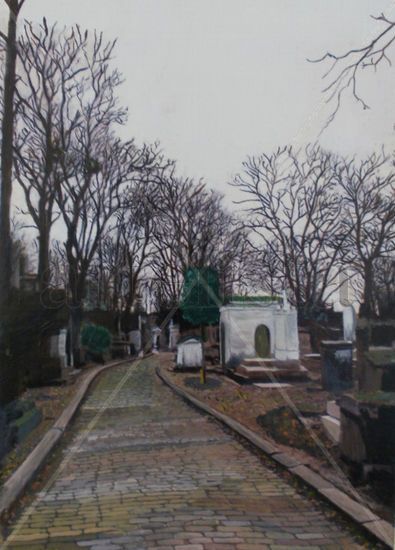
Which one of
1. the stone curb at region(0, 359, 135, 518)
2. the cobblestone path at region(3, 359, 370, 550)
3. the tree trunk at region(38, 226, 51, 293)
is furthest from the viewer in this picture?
the tree trunk at region(38, 226, 51, 293)

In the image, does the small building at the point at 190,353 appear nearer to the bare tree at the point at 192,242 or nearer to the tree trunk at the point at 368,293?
the bare tree at the point at 192,242

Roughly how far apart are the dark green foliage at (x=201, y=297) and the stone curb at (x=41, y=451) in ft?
0.93

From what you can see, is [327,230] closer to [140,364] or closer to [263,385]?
[263,385]

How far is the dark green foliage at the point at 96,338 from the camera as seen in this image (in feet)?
7.13

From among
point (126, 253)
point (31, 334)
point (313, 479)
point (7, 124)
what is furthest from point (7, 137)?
point (313, 479)

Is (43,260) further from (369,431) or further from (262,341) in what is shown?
(369,431)

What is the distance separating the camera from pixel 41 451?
2125 mm

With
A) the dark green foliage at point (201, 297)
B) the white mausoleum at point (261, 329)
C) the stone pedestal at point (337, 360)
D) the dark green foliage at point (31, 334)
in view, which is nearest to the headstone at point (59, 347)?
the dark green foliage at point (31, 334)

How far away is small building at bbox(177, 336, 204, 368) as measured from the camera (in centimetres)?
222

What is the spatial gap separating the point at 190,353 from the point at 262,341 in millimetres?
284

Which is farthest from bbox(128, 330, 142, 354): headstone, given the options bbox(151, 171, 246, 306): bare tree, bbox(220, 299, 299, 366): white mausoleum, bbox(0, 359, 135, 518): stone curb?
bbox(220, 299, 299, 366): white mausoleum

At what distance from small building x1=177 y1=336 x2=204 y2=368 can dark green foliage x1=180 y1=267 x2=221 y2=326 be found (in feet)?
0.24

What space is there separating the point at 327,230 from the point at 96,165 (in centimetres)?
89

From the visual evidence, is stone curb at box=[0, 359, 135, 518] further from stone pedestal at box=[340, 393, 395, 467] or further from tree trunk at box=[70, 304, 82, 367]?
stone pedestal at box=[340, 393, 395, 467]
